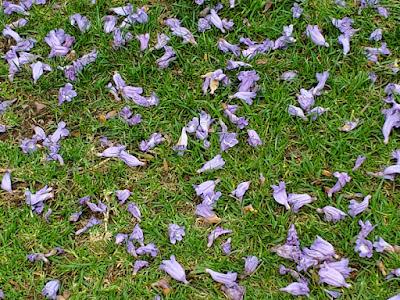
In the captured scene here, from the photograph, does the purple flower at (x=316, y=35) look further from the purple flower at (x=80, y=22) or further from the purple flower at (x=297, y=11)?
the purple flower at (x=80, y=22)

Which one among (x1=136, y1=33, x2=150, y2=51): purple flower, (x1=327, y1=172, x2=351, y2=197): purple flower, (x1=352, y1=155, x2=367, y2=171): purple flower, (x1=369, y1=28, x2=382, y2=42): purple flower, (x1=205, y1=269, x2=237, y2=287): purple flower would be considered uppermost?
(x1=136, y1=33, x2=150, y2=51): purple flower

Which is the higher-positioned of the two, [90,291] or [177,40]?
[177,40]

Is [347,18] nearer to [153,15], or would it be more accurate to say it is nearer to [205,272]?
[153,15]

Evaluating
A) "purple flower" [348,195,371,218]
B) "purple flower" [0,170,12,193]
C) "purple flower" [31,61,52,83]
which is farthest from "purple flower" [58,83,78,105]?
"purple flower" [348,195,371,218]

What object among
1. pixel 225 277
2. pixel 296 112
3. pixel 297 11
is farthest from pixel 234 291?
pixel 297 11

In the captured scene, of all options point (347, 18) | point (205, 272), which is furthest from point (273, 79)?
point (205, 272)

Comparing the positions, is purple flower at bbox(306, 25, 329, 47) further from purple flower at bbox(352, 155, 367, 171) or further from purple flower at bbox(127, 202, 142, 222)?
purple flower at bbox(127, 202, 142, 222)

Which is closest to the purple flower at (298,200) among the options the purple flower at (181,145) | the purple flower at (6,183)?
the purple flower at (181,145)
